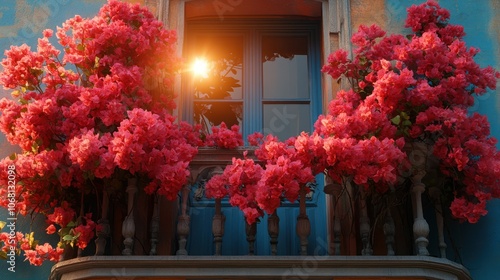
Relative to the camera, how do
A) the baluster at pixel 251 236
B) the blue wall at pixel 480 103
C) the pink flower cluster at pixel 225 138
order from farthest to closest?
the pink flower cluster at pixel 225 138 < the blue wall at pixel 480 103 < the baluster at pixel 251 236

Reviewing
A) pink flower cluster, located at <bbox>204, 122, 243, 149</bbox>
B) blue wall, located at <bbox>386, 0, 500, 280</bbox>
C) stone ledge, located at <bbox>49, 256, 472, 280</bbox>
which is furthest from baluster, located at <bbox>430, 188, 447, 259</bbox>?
pink flower cluster, located at <bbox>204, 122, 243, 149</bbox>

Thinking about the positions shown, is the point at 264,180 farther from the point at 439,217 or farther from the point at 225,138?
the point at 439,217

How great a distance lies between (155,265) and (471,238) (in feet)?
8.27

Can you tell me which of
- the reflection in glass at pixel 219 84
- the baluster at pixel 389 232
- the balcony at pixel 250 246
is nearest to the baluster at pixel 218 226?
the balcony at pixel 250 246

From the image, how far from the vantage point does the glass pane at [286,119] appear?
8.39 m

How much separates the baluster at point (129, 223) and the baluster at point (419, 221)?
6.66 feet

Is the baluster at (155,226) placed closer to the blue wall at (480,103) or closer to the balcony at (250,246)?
the balcony at (250,246)

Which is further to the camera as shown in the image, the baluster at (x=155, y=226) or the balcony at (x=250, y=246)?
the baluster at (x=155, y=226)

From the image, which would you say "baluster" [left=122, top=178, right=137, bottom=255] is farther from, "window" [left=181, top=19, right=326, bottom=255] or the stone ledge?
"window" [left=181, top=19, right=326, bottom=255]

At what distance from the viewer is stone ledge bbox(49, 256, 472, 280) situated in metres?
6.64

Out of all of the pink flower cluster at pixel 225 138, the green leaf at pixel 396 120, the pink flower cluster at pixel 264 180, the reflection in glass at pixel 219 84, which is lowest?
the pink flower cluster at pixel 264 180

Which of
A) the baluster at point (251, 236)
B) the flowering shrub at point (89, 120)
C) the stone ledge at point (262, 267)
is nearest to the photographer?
the stone ledge at point (262, 267)

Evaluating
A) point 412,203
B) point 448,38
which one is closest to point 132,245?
point 412,203

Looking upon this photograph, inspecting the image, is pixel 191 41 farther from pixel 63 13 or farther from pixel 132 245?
pixel 132 245
